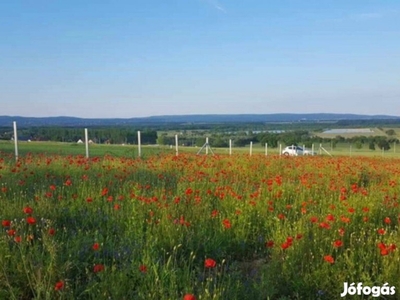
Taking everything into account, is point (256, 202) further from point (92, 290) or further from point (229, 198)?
point (92, 290)

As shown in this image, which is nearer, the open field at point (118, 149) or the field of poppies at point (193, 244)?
the field of poppies at point (193, 244)

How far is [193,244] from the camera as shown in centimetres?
439

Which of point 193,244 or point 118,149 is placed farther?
point 118,149

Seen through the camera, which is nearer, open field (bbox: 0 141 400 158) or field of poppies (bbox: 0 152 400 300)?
field of poppies (bbox: 0 152 400 300)

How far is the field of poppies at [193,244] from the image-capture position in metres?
3.13

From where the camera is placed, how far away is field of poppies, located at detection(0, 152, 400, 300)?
3133 millimetres

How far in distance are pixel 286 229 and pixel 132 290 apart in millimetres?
2086

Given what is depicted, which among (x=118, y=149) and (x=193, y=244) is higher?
(x=193, y=244)

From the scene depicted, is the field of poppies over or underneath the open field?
over

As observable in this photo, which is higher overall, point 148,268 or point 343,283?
point 148,268

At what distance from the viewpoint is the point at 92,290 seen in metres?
3.05

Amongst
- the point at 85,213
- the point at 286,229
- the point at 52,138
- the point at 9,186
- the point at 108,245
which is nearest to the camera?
the point at 108,245

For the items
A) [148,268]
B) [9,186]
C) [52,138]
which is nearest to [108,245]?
[148,268]

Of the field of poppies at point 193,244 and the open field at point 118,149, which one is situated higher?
the field of poppies at point 193,244
